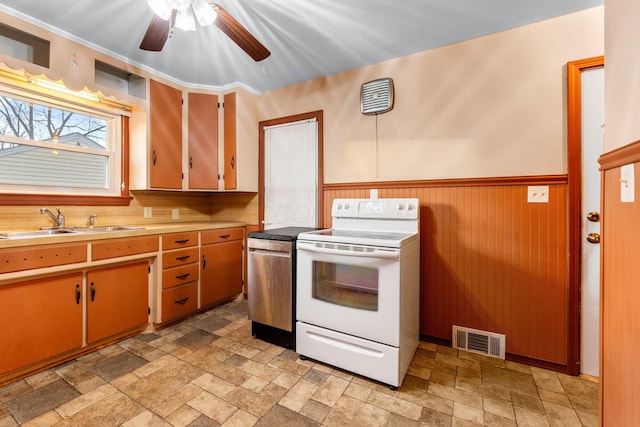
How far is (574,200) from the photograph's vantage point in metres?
1.87

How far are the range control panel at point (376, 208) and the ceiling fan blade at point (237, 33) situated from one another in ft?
4.31

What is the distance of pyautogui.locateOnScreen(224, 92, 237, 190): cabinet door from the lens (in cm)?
312

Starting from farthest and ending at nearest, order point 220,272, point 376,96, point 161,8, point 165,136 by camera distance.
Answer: point 220,272 → point 165,136 → point 376,96 → point 161,8

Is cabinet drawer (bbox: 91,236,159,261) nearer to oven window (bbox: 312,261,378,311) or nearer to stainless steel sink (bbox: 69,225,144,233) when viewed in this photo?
stainless steel sink (bbox: 69,225,144,233)

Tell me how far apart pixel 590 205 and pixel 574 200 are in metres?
0.10

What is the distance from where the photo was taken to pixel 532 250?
200cm

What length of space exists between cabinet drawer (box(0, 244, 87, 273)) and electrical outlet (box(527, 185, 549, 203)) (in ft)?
10.5

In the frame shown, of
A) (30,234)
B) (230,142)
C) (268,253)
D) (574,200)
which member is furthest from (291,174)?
(574,200)

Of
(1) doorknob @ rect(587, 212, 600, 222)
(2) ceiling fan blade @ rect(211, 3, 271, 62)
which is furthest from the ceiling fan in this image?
(1) doorknob @ rect(587, 212, 600, 222)

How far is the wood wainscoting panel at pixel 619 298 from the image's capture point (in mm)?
891

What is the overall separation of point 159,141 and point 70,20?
3.50 feet

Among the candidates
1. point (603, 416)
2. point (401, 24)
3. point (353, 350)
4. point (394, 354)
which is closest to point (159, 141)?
point (401, 24)

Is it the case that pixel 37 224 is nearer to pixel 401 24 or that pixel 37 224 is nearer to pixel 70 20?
pixel 70 20

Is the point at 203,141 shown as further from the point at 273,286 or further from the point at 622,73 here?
the point at 622,73
